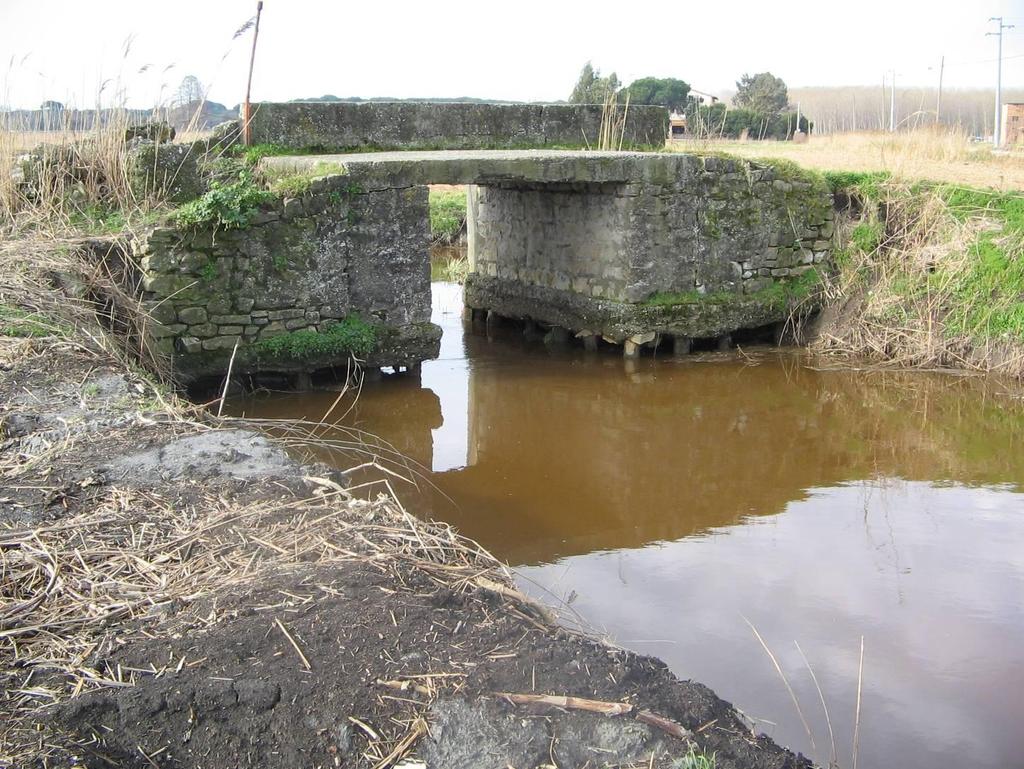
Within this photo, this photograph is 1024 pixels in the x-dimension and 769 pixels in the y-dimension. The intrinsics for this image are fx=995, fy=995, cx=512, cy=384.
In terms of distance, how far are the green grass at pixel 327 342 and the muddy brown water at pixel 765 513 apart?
375mm

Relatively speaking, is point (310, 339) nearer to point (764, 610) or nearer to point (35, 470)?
point (35, 470)

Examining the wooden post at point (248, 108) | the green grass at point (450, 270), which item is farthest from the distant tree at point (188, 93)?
the green grass at point (450, 270)

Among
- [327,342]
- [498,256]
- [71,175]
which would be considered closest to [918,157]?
[498,256]

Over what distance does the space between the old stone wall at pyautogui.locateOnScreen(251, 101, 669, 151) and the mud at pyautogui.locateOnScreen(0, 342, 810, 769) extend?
6.42 metres

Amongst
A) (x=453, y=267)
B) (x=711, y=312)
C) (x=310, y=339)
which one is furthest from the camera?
(x=453, y=267)

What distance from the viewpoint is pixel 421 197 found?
8281 millimetres

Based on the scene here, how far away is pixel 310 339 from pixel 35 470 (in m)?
4.14

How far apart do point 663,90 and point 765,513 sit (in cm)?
3240

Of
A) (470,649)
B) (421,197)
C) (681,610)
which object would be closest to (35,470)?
(470,649)

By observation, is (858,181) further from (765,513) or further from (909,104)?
(909,104)

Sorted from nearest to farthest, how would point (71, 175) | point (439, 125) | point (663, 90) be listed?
1. point (71, 175)
2. point (439, 125)
3. point (663, 90)

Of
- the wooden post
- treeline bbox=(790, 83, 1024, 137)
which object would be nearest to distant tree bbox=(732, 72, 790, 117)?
treeline bbox=(790, 83, 1024, 137)

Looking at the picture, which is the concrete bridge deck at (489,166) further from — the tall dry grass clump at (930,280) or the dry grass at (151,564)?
the dry grass at (151,564)

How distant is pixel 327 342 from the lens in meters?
8.15
